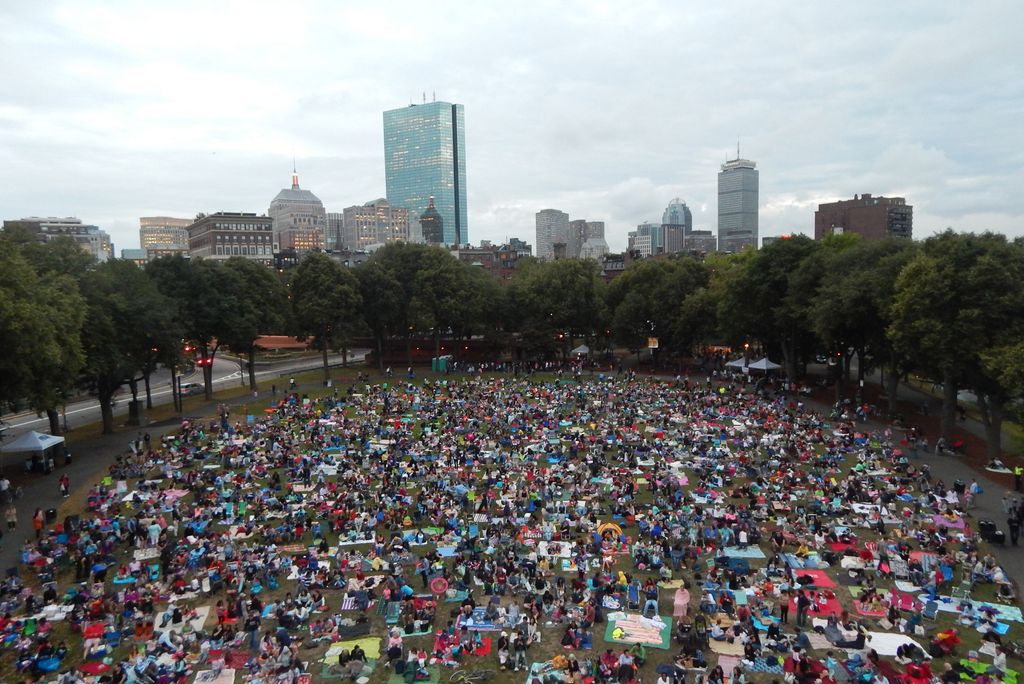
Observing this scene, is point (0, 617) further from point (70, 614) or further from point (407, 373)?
point (407, 373)

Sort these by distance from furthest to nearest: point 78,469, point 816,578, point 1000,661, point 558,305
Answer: point 558,305 < point 78,469 < point 816,578 < point 1000,661

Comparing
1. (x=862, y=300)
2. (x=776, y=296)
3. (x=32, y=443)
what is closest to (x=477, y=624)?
(x=32, y=443)

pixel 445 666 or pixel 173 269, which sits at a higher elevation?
pixel 173 269

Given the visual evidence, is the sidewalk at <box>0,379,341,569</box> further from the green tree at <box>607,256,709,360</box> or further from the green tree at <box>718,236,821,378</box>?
the green tree at <box>718,236,821,378</box>

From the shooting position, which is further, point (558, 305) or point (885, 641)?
point (558, 305)

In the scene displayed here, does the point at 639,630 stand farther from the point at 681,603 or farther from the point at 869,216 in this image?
the point at 869,216

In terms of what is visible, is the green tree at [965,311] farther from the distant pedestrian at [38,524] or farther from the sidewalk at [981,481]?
the distant pedestrian at [38,524]

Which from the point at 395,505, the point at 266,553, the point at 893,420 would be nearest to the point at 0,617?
the point at 266,553
